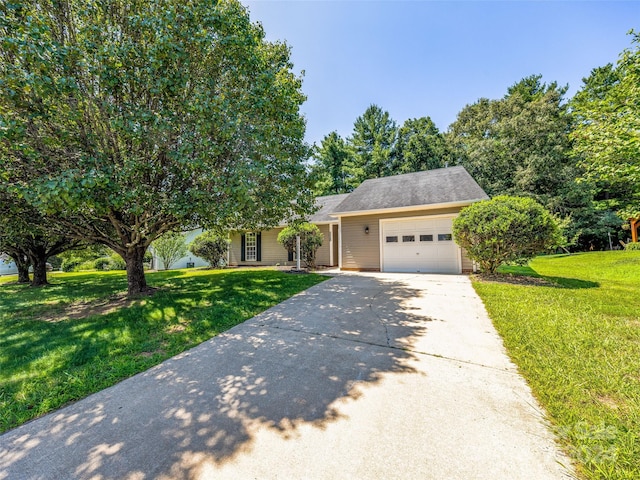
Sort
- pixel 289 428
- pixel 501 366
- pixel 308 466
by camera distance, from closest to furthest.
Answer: pixel 308 466
pixel 289 428
pixel 501 366

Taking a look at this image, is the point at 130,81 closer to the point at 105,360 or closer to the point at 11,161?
the point at 11,161

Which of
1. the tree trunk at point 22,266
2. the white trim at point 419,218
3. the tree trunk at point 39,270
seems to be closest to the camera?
the white trim at point 419,218

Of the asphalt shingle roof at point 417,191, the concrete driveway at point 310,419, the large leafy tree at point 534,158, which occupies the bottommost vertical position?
the concrete driveway at point 310,419

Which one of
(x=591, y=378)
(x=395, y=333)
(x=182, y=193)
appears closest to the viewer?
(x=591, y=378)

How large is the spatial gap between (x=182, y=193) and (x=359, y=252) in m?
7.88

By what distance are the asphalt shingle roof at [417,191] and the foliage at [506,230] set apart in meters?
1.99

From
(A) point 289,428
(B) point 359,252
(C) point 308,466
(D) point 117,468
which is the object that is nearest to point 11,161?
(D) point 117,468

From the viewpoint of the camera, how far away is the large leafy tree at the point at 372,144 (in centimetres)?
2659

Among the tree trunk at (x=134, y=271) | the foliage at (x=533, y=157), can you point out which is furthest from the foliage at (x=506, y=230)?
the foliage at (x=533, y=157)

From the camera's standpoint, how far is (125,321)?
17.0 ft

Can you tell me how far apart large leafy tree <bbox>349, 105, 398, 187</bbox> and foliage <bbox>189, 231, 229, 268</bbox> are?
15609 mm

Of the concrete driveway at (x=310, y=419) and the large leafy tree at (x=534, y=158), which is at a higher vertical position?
the large leafy tree at (x=534, y=158)

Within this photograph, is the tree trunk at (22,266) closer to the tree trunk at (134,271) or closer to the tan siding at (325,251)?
the tree trunk at (134,271)

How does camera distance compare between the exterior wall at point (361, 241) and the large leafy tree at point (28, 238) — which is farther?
the exterior wall at point (361, 241)
